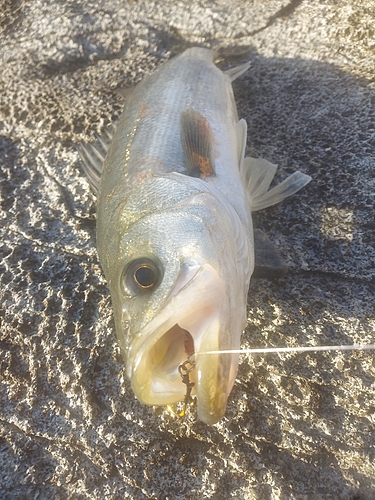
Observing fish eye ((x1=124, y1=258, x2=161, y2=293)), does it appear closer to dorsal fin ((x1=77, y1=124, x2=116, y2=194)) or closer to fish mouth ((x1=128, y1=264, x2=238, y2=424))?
fish mouth ((x1=128, y1=264, x2=238, y2=424))

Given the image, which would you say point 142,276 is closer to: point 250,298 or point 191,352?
point 191,352

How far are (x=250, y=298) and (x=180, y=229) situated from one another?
0.79 m

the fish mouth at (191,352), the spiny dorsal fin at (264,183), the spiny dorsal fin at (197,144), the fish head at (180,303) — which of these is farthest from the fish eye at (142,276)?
the spiny dorsal fin at (264,183)

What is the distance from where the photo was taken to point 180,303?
1.43 metres

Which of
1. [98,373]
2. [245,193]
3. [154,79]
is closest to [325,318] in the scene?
[245,193]

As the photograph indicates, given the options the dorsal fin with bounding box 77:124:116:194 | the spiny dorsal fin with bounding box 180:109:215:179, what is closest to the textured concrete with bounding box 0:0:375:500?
the dorsal fin with bounding box 77:124:116:194

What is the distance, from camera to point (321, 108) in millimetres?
2957

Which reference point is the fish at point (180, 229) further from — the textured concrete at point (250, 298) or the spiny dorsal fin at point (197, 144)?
the textured concrete at point (250, 298)

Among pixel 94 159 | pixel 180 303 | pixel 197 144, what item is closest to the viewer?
pixel 180 303

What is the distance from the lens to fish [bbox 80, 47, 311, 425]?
4.70ft

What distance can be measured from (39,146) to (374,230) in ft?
8.80

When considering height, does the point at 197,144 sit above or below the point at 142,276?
above

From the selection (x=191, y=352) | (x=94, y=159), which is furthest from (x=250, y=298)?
(x=94, y=159)

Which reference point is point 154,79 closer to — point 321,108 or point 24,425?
point 321,108
